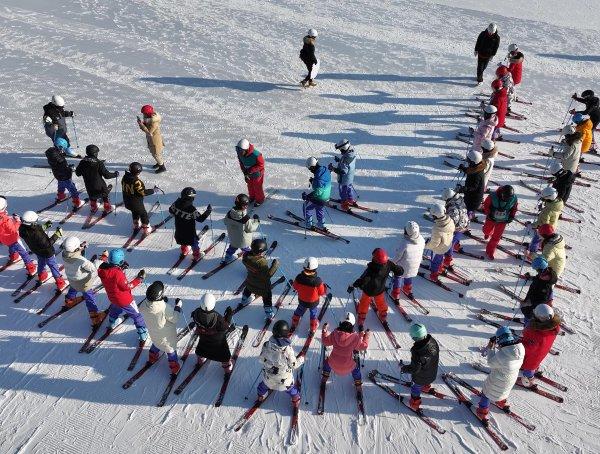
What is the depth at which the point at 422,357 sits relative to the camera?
6.91 meters

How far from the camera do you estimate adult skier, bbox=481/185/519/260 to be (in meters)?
9.71

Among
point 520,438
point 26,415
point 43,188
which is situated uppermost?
point 43,188

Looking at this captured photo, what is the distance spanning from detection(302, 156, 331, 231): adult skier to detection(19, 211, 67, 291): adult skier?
15.9 feet

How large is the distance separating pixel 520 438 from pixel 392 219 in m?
5.53

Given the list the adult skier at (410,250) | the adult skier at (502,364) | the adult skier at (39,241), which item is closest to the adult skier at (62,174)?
the adult skier at (39,241)

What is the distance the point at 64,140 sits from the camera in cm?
1278

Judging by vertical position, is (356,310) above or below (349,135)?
below

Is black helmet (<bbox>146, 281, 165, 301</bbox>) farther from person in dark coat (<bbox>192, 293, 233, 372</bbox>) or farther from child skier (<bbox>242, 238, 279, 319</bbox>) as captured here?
child skier (<bbox>242, 238, 279, 319</bbox>)

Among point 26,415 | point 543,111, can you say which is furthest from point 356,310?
point 543,111

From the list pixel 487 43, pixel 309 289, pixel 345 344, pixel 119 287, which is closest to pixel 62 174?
pixel 119 287

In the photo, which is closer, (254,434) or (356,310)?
(254,434)

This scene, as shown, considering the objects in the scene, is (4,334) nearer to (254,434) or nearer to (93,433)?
(93,433)

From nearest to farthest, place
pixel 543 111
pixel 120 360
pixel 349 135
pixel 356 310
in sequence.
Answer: pixel 120 360 → pixel 356 310 → pixel 349 135 → pixel 543 111

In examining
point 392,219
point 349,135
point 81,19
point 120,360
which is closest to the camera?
point 120,360
